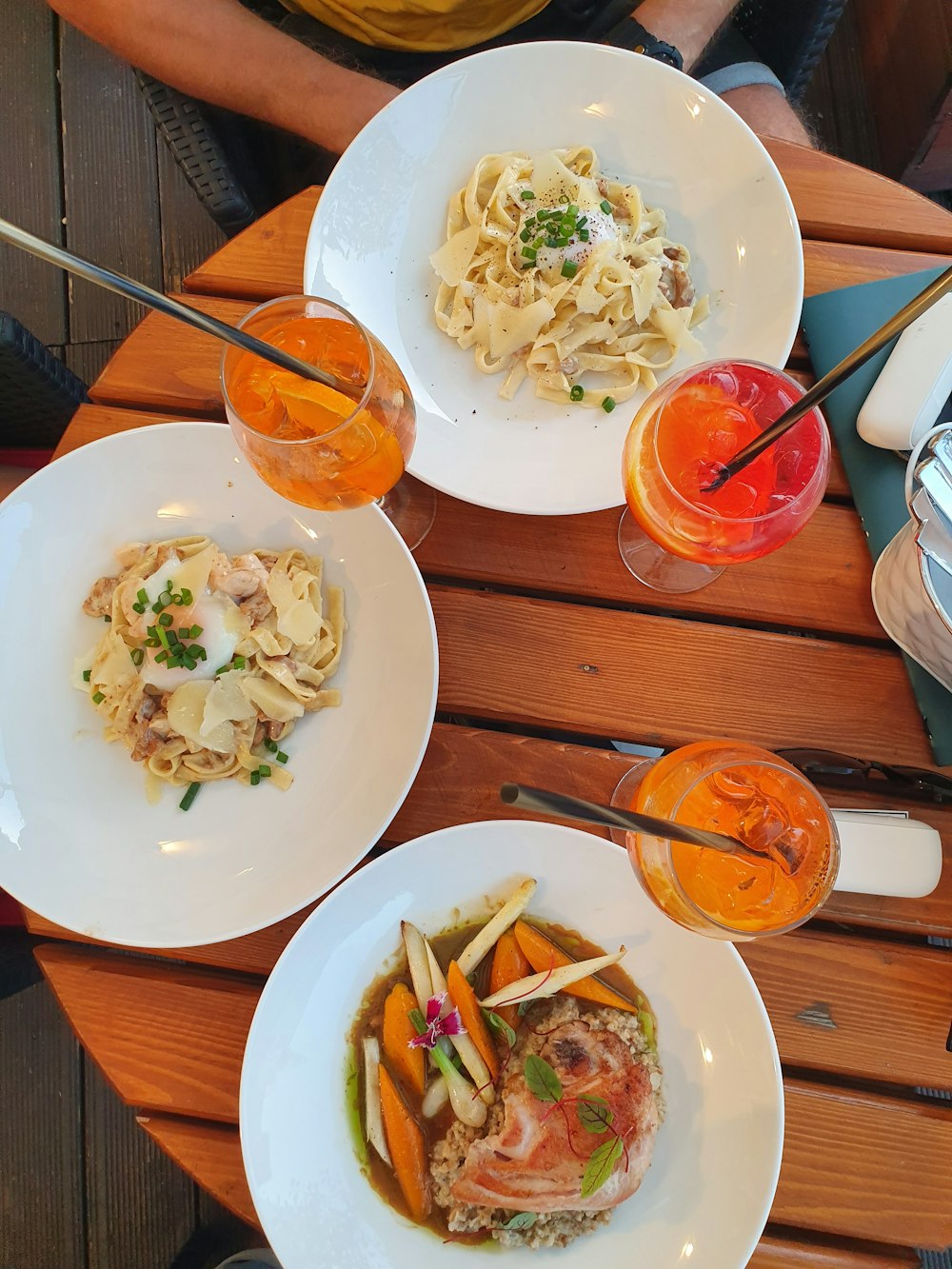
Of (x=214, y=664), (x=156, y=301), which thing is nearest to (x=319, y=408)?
(x=156, y=301)

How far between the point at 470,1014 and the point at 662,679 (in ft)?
1.99

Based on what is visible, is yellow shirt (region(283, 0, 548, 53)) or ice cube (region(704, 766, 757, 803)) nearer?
ice cube (region(704, 766, 757, 803))

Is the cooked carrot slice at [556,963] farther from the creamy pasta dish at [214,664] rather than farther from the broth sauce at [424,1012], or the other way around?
the creamy pasta dish at [214,664]

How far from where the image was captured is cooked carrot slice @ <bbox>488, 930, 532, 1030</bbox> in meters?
1.31

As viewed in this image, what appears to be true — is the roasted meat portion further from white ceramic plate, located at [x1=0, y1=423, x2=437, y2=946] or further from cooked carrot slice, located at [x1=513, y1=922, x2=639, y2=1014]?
white ceramic plate, located at [x1=0, y1=423, x2=437, y2=946]

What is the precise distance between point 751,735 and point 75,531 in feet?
3.81

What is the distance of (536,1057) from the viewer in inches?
49.3

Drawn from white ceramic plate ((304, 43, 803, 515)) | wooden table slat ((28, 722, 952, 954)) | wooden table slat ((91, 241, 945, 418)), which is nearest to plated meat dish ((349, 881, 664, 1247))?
wooden table slat ((28, 722, 952, 954))

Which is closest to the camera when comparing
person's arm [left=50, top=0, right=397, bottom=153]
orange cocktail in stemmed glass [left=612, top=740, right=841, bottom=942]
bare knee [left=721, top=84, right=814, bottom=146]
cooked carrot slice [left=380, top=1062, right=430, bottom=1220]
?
orange cocktail in stemmed glass [left=612, top=740, right=841, bottom=942]

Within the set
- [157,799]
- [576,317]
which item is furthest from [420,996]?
[576,317]

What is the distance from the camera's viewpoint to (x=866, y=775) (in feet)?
4.57

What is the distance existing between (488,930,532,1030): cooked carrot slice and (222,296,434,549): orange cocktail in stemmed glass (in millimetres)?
701

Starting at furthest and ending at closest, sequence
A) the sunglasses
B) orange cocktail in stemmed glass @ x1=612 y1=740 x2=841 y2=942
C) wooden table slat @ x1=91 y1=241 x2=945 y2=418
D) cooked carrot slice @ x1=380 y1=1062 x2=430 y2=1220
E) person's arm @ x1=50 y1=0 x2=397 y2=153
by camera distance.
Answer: person's arm @ x1=50 y1=0 x2=397 y2=153
wooden table slat @ x1=91 y1=241 x2=945 y2=418
the sunglasses
cooked carrot slice @ x1=380 y1=1062 x2=430 y2=1220
orange cocktail in stemmed glass @ x1=612 y1=740 x2=841 y2=942

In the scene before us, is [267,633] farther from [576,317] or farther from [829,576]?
[829,576]
